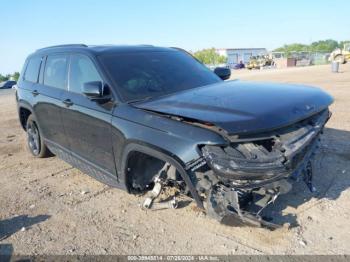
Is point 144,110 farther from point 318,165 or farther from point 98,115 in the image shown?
point 318,165

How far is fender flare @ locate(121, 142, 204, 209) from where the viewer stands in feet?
10.7

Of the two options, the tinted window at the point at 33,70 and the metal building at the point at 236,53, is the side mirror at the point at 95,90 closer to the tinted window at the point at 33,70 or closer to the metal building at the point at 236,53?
the tinted window at the point at 33,70

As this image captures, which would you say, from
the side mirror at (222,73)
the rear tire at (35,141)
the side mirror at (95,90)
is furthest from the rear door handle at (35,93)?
the side mirror at (222,73)

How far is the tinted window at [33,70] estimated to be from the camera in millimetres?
6211

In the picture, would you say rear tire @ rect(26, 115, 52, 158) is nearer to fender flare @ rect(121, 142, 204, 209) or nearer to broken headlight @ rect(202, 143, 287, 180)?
fender flare @ rect(121, 142, 204, 209)

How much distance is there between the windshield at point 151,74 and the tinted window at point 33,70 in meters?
2.26

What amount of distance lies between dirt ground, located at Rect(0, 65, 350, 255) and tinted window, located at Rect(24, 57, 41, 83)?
6.04 ft

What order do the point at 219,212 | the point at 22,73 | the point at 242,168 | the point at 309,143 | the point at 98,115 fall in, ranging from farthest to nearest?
the point at 22,73 < the point at 98,115 < the point at 309,143 < the point at 219,212 < the point at 242,168

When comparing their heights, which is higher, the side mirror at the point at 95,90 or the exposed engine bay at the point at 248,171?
the side mirror at the point at 95,90

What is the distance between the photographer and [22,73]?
22.7ft

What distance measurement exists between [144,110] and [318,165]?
286 cm

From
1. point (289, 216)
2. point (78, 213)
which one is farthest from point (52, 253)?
point (289, 216)

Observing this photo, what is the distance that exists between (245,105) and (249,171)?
2.19 ft

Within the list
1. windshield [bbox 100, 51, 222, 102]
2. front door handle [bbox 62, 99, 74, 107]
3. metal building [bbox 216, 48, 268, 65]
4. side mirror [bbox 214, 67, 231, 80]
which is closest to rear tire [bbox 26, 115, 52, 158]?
front door handle [bbox 62, 99, 74, 107]
